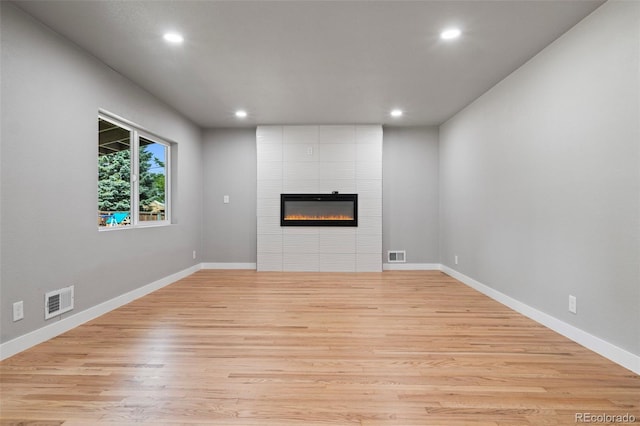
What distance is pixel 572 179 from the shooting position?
2502 mm

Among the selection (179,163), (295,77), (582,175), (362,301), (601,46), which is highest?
(295,77)

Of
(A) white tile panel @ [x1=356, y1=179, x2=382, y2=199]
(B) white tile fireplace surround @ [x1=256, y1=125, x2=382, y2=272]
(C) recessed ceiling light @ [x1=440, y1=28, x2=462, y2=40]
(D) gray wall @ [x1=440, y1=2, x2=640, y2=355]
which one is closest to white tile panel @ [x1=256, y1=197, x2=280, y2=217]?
(B) white tile fireplace surround @ [x1=256, y1=125, x2=382, y2=272]

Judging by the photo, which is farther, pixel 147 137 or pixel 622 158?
pixel 147 137

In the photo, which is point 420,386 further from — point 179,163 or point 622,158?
point 179,163

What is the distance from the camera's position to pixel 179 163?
482 cm

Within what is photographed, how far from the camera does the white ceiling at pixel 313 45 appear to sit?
7.49 ft

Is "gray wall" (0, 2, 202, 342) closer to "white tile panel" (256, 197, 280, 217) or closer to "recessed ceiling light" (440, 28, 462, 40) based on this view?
"white tile panel" (256, 197, 280, 217)

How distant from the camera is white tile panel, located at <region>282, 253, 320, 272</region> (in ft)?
17.7

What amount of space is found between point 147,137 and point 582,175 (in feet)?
15.3

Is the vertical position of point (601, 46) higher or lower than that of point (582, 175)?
higher

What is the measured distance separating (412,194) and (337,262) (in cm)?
180

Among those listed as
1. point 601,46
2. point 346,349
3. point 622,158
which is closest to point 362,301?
point 346,349

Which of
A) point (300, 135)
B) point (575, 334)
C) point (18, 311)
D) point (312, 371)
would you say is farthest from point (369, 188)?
point (18, 311)

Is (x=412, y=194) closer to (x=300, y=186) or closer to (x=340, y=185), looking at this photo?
(x=340, y=185)
